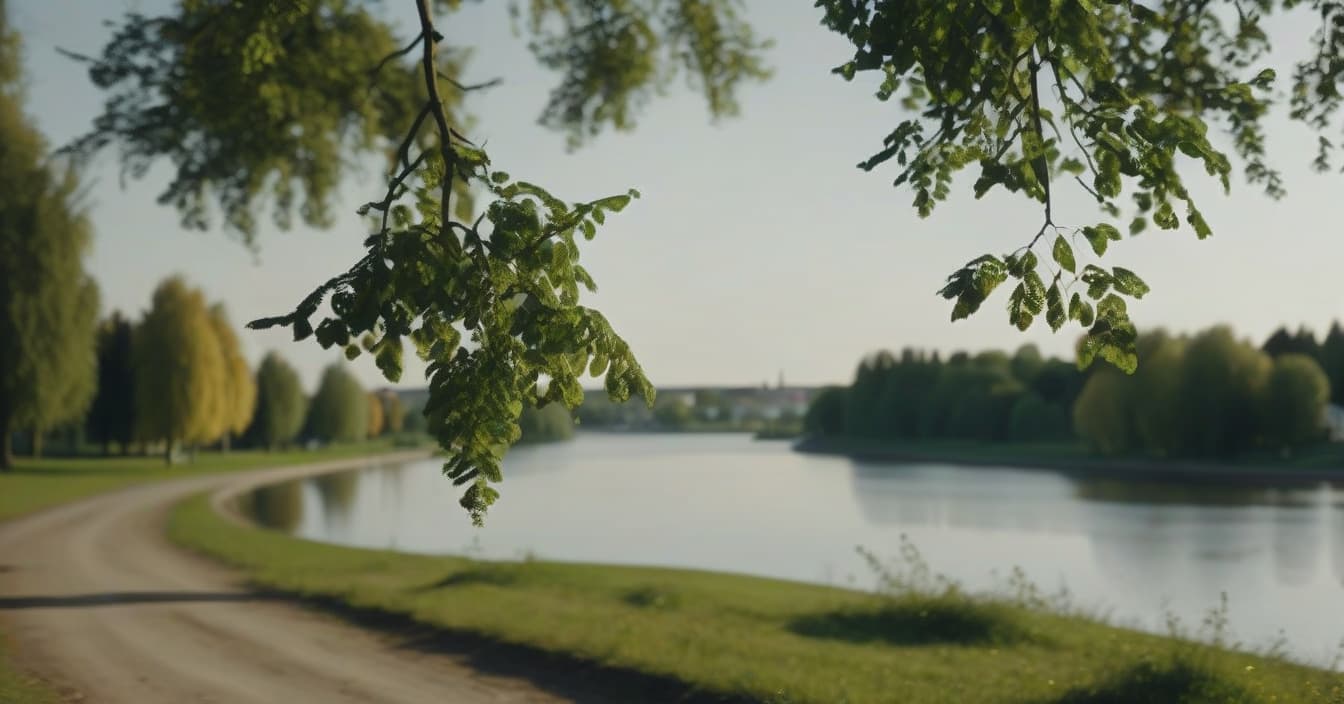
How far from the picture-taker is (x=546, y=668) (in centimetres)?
1055

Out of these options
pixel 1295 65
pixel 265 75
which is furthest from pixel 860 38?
pixel 265 75

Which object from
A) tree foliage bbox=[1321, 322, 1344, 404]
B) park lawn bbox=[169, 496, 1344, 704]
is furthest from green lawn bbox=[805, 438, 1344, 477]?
park lawn bbox=[169, 496, 1344, 704]

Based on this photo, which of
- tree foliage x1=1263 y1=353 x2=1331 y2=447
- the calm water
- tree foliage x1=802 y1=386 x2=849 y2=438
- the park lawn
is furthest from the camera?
tree foliage x1=802 y1=386 x2=849 y2=438

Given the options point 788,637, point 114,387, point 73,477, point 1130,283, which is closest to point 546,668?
point 788,637

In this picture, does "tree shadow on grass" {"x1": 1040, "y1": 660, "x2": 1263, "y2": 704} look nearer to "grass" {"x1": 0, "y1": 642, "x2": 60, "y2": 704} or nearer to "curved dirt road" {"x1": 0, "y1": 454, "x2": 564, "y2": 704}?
"curved dirt road" {"x1": 0, "y1": 454, "x2": 564, "y2": 704}

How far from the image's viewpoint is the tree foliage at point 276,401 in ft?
243

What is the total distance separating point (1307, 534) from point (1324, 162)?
76.7ft

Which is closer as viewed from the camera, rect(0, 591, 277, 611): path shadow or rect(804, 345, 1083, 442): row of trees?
rect(0, 591, 277, 611): path shadow

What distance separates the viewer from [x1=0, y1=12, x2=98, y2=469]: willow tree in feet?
118

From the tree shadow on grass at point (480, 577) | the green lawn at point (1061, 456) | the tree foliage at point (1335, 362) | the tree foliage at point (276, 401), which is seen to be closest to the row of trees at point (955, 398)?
the green lawn at point (1061, 456)

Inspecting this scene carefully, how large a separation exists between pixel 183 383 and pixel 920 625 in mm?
47716

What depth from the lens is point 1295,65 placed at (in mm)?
9469

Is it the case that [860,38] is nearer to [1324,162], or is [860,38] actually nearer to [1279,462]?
[1324,162]

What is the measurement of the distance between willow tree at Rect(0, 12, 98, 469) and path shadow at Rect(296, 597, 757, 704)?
27.9 m
